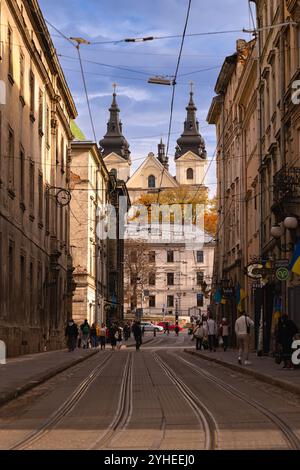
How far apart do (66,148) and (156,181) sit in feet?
338

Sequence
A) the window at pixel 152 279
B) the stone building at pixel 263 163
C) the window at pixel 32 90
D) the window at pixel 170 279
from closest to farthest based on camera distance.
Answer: the stone building at pixel 263 163
the window at pixel 32 90
the window at pixel 152 279
the window at pixel 170 279

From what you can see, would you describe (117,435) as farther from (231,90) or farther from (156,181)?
(156,181)

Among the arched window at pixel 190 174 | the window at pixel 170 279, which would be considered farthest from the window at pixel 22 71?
the arched window at pixel 190 174

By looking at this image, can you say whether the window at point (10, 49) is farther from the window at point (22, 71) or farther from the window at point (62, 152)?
the window at point (62, 152)

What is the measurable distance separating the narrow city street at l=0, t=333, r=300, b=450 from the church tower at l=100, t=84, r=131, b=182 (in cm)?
14299

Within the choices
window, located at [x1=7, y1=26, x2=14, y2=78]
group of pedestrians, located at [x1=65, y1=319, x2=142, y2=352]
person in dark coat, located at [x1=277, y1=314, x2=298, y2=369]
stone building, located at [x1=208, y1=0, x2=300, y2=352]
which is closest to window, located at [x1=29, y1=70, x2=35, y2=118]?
window, located at [x1=7, y1=26, x2=14, y2=78]

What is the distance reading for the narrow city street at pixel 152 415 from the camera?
423 inches

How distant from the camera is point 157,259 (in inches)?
5128

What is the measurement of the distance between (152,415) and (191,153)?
157m

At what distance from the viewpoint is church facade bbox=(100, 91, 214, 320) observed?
114m

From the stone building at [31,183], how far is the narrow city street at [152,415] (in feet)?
35.8

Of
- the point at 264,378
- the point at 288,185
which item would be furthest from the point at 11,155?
the point at 264,378

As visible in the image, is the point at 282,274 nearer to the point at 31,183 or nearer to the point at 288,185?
the point at 288,185

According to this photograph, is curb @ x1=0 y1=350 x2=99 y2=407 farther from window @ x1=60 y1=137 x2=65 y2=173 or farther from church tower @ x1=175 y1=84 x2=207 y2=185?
church tower @ x1=175 y1=84 x2=207 y2=185
